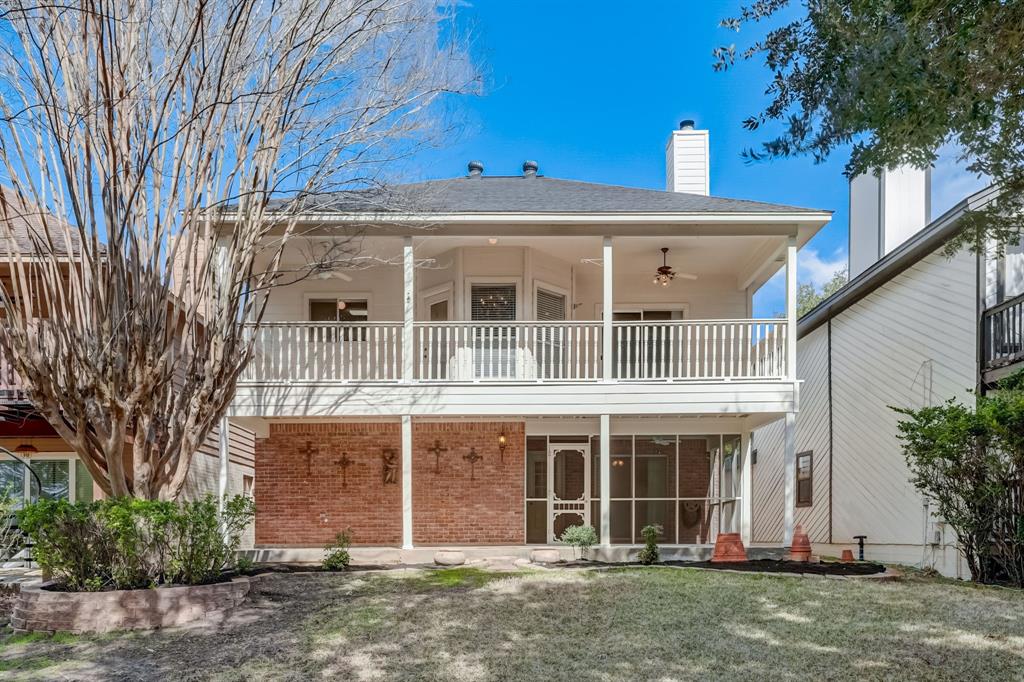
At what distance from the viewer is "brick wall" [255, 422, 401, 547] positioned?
12.8 meters

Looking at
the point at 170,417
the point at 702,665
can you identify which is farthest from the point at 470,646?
the point at 170,417

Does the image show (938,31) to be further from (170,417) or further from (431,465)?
(431,465)

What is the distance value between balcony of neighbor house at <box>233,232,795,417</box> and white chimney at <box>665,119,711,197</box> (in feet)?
6.33

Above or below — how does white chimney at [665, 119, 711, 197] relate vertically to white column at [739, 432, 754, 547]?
above

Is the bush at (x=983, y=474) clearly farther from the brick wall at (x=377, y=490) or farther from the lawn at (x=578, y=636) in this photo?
the brick wall at (x=377, y=490)

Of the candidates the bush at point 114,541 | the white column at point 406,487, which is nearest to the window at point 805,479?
the white column at point 406,487

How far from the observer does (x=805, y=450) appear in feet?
54.2

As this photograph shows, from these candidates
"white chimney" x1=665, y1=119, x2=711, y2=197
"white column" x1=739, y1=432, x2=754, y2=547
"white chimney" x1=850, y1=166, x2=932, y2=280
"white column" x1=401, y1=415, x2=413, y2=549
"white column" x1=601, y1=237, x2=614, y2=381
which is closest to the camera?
"white column" x1=401, y1=415, x2=413, y2=549

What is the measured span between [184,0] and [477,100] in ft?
10.9

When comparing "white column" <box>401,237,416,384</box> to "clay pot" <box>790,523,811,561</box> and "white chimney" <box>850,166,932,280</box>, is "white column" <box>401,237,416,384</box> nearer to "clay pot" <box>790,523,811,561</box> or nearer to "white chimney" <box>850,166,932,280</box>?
"clay pot" <box>790,523,811,561</box>

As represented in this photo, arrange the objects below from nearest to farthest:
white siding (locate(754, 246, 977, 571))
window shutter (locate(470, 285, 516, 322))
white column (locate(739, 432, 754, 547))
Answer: white siding (locate(754, 246, 977, 571)) < white column (locate(739, 432, 754, 547)) < window shutter (locate(470, 285, 516, 322))

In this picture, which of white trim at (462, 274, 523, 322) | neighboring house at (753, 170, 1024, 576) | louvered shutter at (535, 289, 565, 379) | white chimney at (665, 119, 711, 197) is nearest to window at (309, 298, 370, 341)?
white trim at (462, 274, 523, 322)

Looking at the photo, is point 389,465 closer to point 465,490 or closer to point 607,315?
point 465,490

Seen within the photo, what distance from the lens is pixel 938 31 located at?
387 centimetres
